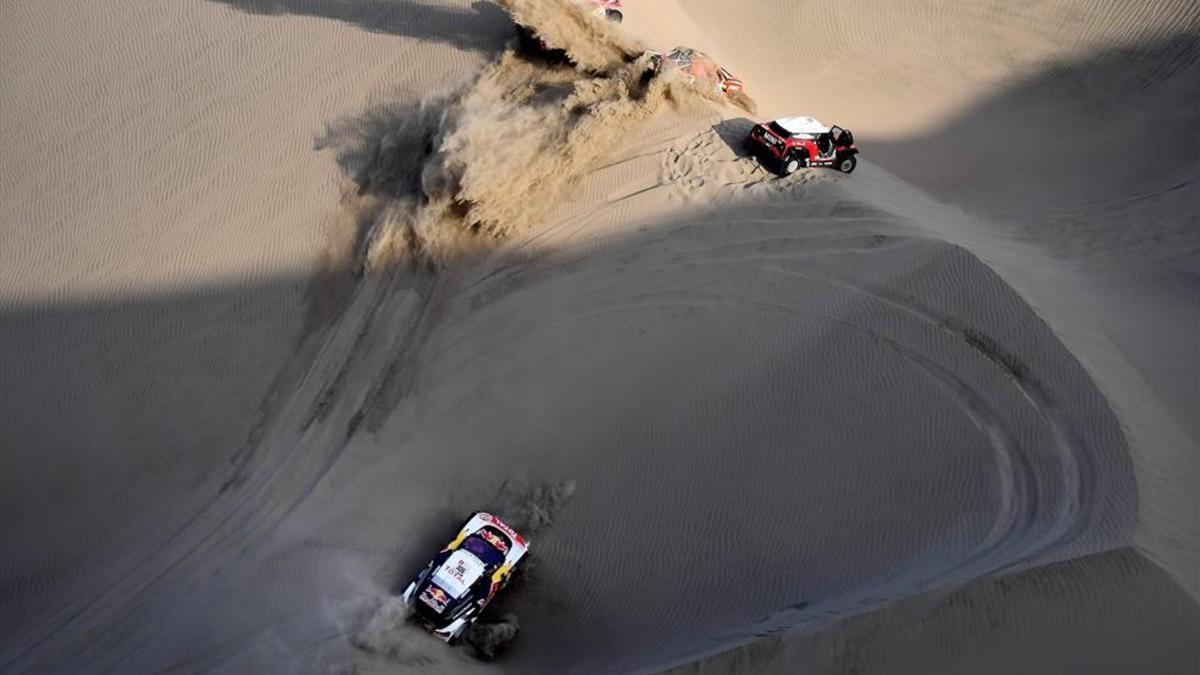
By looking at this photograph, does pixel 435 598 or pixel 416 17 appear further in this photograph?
pixel 416 17

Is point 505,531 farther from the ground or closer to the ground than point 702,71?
closer to the ground

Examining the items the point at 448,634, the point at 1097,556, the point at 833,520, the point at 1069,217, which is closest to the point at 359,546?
the point at 448,634

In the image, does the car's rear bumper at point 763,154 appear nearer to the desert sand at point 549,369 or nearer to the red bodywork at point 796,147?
the red bodywork at point 796,147

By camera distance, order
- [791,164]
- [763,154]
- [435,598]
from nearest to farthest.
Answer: [435,598] < [791,164] < [763,154]

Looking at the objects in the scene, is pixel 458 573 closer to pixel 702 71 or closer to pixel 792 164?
pixel 792 164

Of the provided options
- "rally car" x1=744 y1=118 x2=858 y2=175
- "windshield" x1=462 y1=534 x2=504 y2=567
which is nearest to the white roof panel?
"rally car" x1=744 y1=118 x2=858 y2=175

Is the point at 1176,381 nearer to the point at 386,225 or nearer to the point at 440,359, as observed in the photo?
the point at 440,359

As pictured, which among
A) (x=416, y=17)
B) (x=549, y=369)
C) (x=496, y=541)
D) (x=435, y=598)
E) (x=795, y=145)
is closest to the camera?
(x=435, y=598)

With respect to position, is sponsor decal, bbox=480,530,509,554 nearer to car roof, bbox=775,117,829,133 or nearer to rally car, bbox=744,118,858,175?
rally car, bbox=744,118,858,175

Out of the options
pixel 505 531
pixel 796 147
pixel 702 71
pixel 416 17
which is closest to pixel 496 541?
pixel 505 531
